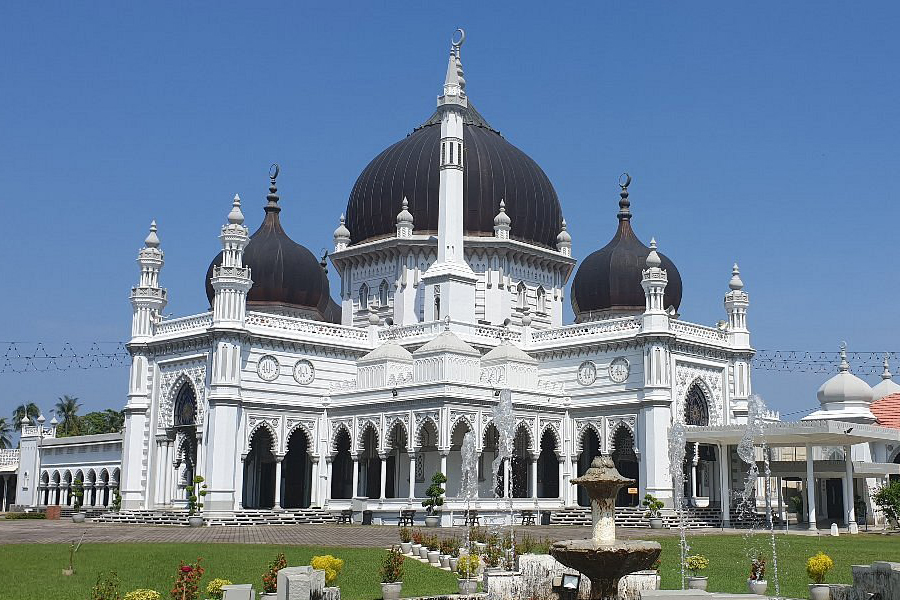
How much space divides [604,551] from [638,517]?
31713 millimetres

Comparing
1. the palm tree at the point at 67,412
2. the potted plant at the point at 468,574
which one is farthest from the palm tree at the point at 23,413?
the potted plant at the point at 468,574

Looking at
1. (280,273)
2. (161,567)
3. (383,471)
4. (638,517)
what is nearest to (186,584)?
(161,567)

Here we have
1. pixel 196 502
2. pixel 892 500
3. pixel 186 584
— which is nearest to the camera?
pixel 186 584

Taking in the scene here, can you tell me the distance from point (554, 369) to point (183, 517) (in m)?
18.3

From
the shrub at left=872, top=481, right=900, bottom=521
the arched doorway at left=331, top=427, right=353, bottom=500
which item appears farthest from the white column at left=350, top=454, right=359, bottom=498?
the shrub at left=872, top=481, right=900, bottom=521

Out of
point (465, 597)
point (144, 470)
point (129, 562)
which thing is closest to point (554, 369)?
point (144, 470)

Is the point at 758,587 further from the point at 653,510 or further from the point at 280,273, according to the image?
the point at 280,273

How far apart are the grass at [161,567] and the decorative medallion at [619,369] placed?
23706 mm

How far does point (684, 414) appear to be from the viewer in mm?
49688

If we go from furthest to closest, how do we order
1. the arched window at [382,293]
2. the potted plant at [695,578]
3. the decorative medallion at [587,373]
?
the arched window at [382,293], the decorative medallion at [587,373], the potted plant at [695,578]

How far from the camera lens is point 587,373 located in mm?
50938

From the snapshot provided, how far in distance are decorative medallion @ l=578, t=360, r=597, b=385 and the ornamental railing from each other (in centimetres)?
1703

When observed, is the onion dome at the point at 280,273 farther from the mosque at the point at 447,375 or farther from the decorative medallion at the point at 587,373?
the decorative medallion at the point at 587,373

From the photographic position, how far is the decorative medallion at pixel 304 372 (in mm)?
50750
